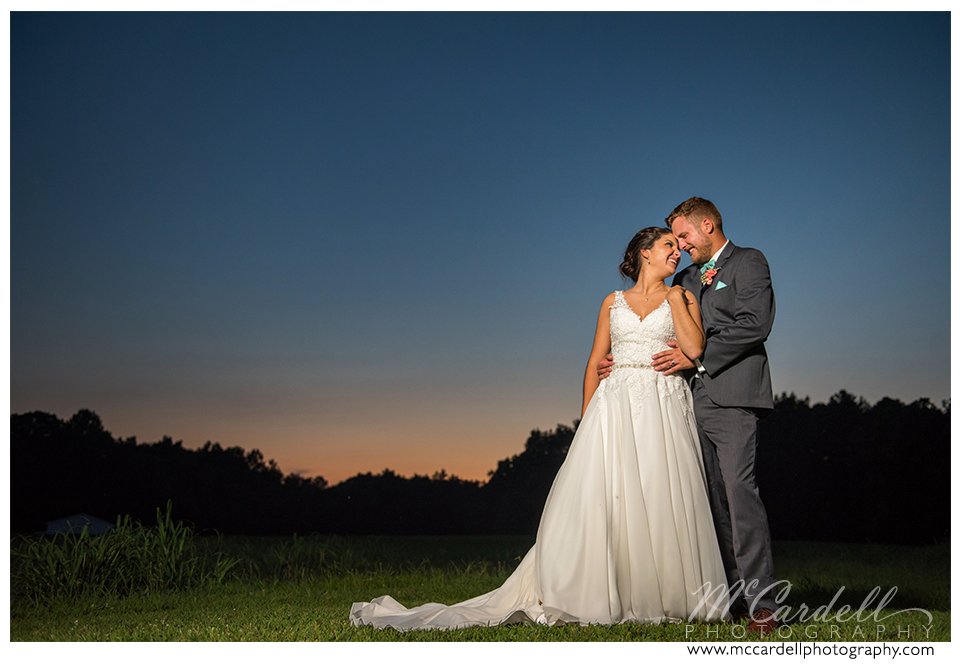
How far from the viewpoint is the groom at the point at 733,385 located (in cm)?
464

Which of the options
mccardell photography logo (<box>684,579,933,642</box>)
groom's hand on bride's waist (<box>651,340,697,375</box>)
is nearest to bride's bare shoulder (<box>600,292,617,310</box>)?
groom's hand on bride's waist (<box>651,340,697,375</box>)

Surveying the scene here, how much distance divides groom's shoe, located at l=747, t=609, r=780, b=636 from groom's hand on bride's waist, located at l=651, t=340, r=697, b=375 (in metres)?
1.18

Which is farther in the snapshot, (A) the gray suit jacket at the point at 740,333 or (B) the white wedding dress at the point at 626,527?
(A) the gray suit jacket at the point at 740,333

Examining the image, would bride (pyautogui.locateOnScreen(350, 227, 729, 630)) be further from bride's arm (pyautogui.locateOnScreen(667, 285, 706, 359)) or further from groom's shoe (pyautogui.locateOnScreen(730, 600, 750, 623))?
groom's shoe (pyautogui.locateOnScreen(730, 600, 750, 623))

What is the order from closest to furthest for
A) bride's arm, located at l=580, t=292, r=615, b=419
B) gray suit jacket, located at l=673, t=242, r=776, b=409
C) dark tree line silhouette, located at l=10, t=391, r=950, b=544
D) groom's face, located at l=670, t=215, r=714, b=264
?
gray suit jacket, located at l=673, t=242, r=776, b=409 < groom's face, located at l=670, t=215, r=714, b=264 < bride's arm, located at l=580, t=292, r=615, b=419 < dark tree line silhouette, located at l=10, t=391, r=950, b=544

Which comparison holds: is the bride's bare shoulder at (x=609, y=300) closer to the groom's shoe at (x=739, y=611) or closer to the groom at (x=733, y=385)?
the groom at (x=733, y=385)

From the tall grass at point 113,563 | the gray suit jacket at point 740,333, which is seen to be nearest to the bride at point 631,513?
the gray suit jacket at point 740,333

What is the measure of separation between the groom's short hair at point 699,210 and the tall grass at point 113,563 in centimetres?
414

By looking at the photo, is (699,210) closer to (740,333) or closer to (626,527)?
(740,333)

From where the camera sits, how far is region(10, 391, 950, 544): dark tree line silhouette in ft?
31.1

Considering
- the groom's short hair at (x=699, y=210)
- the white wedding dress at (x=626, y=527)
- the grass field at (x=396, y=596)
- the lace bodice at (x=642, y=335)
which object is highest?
the groom's short hair at (x=699, y=210)

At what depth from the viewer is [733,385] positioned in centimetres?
480

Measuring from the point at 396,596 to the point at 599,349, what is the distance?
2413mm
